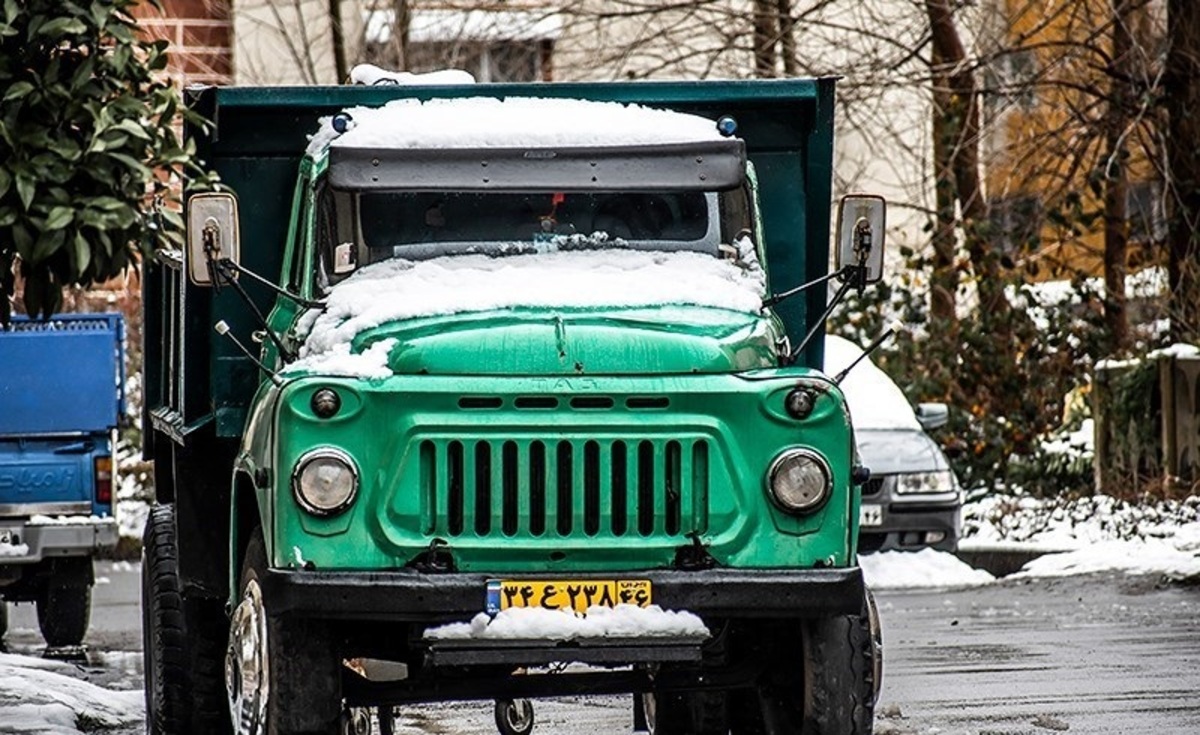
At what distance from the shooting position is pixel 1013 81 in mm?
25391

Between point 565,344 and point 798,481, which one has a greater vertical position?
point 565,344

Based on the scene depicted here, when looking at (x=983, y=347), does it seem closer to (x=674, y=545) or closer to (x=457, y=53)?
(x=457, y=53)

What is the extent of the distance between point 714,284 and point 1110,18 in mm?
15034

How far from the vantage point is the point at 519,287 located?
355 inches

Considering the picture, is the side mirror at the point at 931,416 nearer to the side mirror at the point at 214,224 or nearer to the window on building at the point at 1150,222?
the window on building at the point at 1150,222

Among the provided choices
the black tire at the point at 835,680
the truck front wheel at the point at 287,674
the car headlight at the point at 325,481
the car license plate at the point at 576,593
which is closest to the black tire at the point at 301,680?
the truck front wheel at the point at 287,674

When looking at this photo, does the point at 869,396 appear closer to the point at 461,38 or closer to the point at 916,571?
the point at 916,571

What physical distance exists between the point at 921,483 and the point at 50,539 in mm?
6141

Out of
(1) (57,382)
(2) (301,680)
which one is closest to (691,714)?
(2) (301,680)

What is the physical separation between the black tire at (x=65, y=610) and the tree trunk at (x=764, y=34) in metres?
9.90

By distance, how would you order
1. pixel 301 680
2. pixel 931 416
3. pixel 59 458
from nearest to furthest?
pixel 301 680 → pixel 59 458 → pixel 931 416

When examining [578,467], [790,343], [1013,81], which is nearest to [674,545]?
[578,467]

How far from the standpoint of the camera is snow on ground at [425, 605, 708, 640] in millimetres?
7926

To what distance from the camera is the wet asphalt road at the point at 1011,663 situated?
11.1m
